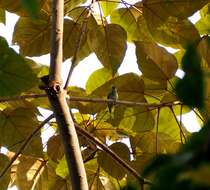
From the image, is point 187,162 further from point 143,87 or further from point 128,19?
point 128,19

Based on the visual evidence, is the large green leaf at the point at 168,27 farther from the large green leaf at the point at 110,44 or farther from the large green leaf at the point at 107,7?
the large green leaf at the point at 107,7

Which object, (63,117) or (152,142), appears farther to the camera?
(152,142)

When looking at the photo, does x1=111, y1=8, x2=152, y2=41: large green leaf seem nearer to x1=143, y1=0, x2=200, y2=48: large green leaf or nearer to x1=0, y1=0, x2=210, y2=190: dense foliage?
x1=0, y1=0, x2=210, y2=190: dense foliage

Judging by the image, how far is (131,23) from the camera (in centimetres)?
156

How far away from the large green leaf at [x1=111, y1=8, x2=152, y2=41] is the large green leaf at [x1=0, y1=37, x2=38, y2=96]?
0.61 meters

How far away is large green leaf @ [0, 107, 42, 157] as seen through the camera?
1.31 metres

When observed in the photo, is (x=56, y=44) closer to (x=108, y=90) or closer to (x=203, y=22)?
(x=108, y=90)

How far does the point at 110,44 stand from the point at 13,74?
47cm

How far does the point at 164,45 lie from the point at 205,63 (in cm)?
14

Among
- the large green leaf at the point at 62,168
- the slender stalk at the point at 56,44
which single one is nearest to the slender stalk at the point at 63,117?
the slender stalk at the point at 56,44

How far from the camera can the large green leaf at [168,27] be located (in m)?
1.38

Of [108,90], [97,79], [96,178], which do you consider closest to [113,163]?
[96,178]

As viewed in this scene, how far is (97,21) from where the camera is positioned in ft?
4.76

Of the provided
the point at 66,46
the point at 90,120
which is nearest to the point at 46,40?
the point at 66,46
